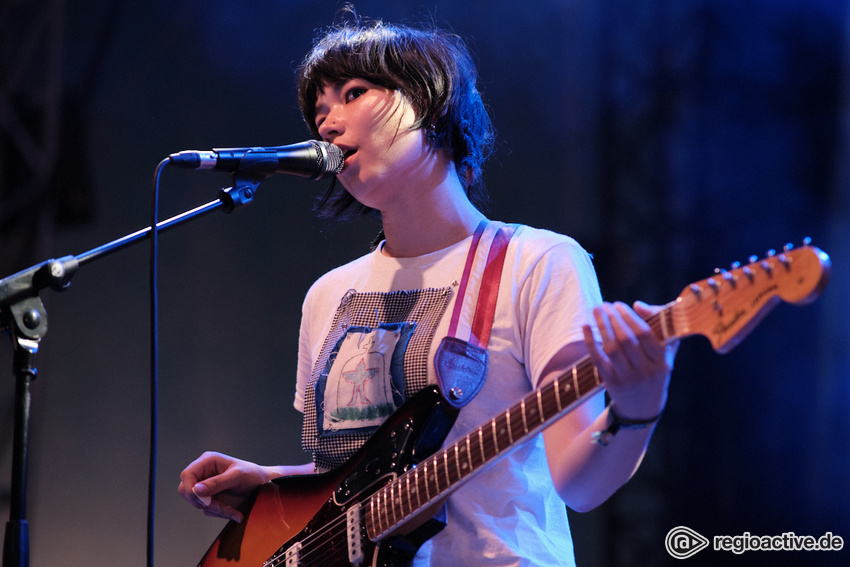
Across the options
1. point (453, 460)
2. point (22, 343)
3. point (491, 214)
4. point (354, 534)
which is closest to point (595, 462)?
point (453, 460)

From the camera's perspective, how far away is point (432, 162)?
1888mm

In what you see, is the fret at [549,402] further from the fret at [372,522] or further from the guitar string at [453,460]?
the fret at [372,522]

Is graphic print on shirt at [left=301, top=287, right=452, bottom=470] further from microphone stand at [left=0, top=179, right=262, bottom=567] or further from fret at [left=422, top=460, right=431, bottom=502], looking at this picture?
microphone stand at [left=0, top=179, right=262, bottom=567]

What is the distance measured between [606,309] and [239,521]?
1.03 meters

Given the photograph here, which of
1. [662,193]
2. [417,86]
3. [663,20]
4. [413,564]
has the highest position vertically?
[663,20]


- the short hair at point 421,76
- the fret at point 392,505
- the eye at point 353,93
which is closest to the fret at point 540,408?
the fret at point 392,505

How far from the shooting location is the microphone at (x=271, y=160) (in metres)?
1.42

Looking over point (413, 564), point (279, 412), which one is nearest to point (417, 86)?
point (413, 564)

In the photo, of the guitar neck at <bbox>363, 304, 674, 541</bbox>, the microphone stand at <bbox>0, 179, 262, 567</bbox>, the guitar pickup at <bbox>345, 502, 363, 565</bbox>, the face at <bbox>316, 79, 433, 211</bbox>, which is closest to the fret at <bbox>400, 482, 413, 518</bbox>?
the guitar neck at <bbox>363, 304, 674, 541</bbox>

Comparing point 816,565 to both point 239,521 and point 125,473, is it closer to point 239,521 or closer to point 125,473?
point 239,521

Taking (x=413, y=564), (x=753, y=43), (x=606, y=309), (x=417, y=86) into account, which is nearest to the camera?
(x=606, y=309)

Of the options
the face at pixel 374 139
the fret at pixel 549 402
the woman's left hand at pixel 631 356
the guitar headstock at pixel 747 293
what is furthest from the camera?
the face at pixel 374 139

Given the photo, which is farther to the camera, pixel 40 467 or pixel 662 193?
pixel 40 467

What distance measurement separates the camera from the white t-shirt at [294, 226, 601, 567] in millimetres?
1456
